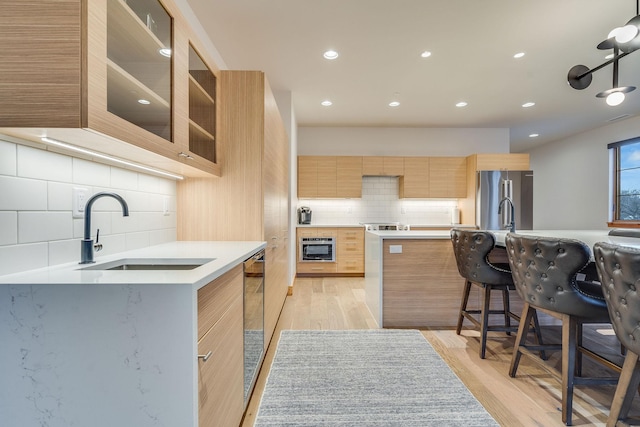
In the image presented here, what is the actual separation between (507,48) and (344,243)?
339 cm

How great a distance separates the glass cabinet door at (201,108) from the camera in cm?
166

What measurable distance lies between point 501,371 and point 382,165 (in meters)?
3.91

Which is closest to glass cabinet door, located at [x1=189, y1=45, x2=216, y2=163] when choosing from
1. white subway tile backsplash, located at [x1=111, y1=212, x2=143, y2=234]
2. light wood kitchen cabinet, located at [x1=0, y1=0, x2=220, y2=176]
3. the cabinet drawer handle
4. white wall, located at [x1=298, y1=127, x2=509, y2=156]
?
light wood kitchen cabinet, located at [x1=0, y1=0, x2=220, y2=176]

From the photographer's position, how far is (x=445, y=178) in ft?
17.7

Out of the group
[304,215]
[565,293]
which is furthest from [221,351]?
[304,215]

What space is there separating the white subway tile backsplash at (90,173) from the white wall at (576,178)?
748 centimetres

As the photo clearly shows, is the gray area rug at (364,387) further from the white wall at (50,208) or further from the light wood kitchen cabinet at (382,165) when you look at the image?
the light wood kitchen cabinet at (382,165)

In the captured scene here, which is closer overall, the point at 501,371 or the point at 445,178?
the point at 501,371

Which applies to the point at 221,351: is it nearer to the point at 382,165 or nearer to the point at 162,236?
the point at 162,236

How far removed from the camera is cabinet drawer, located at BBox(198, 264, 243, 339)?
99cm

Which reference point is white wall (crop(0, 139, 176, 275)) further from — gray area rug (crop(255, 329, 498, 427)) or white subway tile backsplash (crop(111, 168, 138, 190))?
gray area rug (crop(255, 329, 498, 427))

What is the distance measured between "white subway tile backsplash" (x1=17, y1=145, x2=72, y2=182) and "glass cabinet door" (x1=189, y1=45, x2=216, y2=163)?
22.7 inches

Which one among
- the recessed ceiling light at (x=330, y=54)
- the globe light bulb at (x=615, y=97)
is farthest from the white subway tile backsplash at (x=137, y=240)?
the globe light bulb at (x=615, y=97)

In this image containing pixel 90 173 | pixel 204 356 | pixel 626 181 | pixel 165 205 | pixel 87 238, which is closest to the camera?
pixel 204 356
